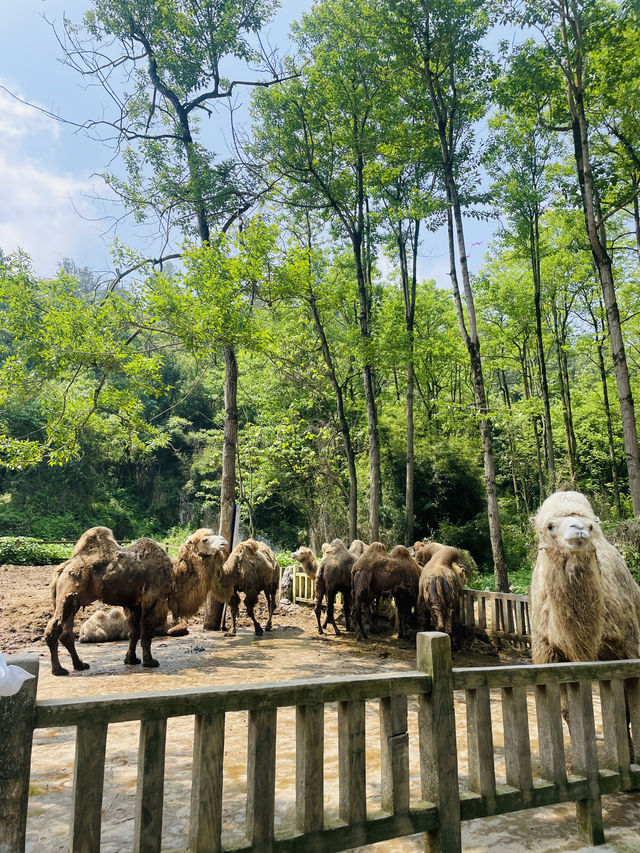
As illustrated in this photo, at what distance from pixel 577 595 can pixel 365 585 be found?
226 inches

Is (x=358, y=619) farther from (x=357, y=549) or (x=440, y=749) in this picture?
(x=440, y=749)

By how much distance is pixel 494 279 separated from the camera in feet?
71.2

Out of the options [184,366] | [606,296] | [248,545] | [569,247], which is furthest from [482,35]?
[184,366]

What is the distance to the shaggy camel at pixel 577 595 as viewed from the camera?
12.0 feet

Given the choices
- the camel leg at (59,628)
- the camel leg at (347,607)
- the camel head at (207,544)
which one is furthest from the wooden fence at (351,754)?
the camel leg at (347,607)

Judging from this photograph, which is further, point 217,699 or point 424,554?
point 424,554

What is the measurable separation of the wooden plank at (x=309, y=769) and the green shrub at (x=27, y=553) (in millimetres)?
19754

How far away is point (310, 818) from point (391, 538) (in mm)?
16099

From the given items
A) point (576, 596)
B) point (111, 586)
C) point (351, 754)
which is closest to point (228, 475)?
point (111, 586)

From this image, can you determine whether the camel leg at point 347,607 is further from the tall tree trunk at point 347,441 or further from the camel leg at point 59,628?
the camel leg at point 59,628

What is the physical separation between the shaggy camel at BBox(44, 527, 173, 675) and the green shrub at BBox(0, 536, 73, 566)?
1423cm

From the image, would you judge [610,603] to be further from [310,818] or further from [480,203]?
[480,203]

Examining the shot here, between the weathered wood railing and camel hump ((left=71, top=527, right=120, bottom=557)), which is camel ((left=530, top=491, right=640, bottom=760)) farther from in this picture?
camel hump ((left=71, top=527, right=120, bottom=557))

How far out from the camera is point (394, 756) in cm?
240
